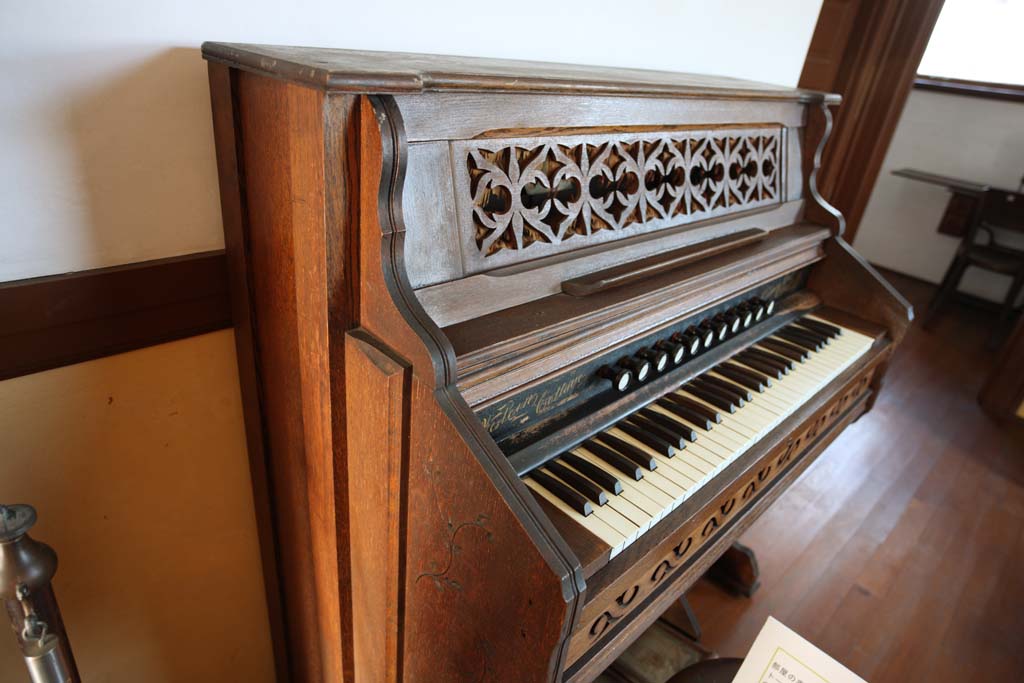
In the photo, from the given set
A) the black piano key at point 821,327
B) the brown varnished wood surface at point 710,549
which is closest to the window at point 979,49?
the black piano key at point 821,327

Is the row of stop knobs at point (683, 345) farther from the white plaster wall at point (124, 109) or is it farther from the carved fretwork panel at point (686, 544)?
the white plaster wall at point (124, 109)

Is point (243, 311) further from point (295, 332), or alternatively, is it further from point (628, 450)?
point (628, 450)

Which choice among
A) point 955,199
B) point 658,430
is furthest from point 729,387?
point 955,199

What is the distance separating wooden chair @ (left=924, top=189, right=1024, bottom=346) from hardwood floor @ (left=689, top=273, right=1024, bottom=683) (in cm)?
124

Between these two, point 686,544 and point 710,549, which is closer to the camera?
point 686,544

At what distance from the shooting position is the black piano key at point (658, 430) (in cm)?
108

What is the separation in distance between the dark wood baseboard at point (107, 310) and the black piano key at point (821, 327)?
4.69 feet

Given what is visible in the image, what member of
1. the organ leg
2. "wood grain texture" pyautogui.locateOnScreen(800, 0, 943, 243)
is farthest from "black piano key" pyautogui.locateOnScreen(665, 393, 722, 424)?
"wood grain texture" pyautogui.locateOnScreen(800, 0, 943, 243)

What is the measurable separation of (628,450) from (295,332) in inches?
22.6

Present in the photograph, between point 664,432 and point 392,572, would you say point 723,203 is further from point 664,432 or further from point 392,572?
point 392,572

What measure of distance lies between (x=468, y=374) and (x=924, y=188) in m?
5.47

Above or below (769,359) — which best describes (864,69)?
above

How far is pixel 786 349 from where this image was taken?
4.92 ft

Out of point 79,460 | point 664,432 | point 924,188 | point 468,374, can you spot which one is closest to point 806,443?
point 664,432
